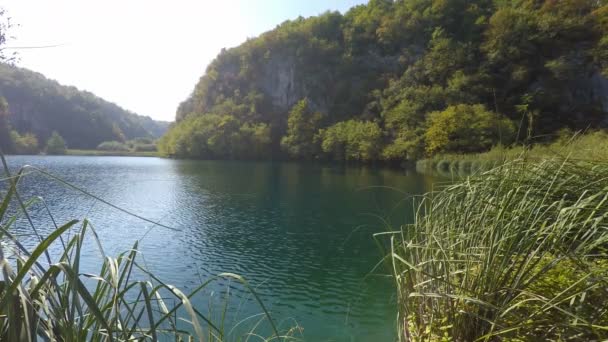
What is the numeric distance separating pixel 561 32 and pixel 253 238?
48276 mm

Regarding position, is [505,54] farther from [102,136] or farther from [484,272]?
[102,136]

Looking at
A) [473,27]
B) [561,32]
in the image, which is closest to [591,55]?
[561,32]

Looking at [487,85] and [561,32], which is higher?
[561,32]

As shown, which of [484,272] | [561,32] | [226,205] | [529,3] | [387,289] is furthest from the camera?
[529,3]

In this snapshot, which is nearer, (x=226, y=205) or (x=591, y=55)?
(x=226, y=205)

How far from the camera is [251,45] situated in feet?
244

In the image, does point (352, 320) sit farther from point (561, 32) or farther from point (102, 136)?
point (102, 136)

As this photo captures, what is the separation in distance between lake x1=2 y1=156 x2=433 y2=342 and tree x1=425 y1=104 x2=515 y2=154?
17.6 m

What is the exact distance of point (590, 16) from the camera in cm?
4106

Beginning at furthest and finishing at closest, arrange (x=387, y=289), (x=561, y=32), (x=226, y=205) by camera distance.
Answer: (x=561, y=32), (x=226, y=205), (x=387, y=289)

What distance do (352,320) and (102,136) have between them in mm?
122770

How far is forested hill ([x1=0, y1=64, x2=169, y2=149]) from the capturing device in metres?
96.0

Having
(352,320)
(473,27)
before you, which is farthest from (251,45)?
(352,320)

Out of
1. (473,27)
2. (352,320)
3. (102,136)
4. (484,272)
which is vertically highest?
(473,27)
